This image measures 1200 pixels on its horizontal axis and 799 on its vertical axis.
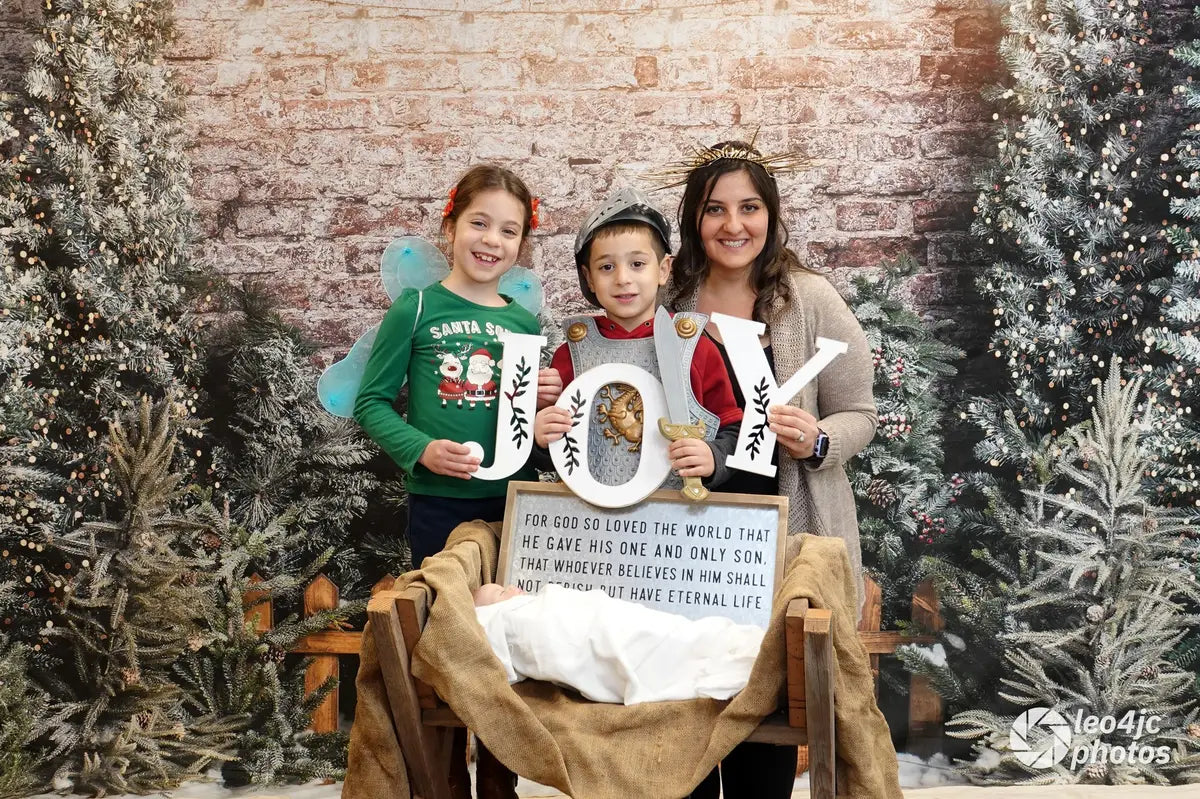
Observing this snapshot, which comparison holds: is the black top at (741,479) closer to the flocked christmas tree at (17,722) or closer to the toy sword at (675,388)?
the toy sword at (675,388)

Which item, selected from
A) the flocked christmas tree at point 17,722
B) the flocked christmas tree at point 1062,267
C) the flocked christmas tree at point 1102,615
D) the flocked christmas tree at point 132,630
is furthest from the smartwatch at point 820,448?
the flocked christmas tree at point 17,722

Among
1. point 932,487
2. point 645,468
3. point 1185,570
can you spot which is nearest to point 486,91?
point 645,468

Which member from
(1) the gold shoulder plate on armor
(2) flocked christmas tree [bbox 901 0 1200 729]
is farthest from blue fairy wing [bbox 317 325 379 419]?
(2) flocked christmas tree [bbox 901 0 1200 729]

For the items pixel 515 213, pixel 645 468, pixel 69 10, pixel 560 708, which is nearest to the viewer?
pixel 560 708

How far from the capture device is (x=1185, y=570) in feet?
10.8

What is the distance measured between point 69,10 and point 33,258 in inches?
28.2

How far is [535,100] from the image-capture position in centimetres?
328

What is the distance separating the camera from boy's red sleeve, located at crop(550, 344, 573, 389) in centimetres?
245

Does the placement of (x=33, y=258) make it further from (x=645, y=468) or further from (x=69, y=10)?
(x=645, y=468)

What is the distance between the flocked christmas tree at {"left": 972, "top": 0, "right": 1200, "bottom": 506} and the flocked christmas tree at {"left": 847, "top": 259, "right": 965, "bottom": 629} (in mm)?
157

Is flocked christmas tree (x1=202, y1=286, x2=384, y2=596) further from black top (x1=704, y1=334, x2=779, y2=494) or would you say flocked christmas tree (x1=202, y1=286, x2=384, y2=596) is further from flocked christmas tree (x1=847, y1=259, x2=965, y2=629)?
flocked christmas tree (x1=847, y1=259, x2=965, y2=629)

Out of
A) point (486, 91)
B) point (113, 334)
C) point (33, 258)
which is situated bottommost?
point (113, 334)

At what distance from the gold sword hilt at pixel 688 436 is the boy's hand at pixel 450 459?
0.42 m

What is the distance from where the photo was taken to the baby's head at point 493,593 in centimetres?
218
